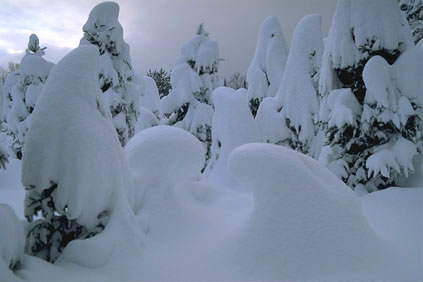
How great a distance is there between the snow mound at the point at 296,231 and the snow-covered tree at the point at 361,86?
114 inches

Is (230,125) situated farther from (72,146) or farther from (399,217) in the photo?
(72,146)

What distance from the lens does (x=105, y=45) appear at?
1195 cm

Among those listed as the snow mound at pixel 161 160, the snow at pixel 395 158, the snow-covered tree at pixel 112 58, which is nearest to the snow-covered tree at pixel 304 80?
the snow at pixel 395 158

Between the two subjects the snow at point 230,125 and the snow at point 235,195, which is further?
the snow at point 230,125

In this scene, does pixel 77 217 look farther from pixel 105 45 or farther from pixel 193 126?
pixel 193 126

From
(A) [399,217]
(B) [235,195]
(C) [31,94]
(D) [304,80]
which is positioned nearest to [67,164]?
(B) [235,195]

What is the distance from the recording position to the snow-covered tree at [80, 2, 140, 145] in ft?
38.2

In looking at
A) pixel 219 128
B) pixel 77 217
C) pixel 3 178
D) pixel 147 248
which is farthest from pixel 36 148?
pixel 3 178

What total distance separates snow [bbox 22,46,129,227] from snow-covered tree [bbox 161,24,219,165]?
10935mm

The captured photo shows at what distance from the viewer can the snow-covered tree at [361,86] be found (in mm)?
6531

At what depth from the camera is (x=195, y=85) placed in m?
14.8

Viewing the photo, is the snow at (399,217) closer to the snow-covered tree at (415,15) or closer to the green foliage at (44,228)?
the green foliage at (44,228)

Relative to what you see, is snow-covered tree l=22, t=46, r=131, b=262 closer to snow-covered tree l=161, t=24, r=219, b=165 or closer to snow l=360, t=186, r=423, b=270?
snow l=360, t=186, r=423, b=270

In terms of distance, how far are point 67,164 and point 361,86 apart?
6843 mm
